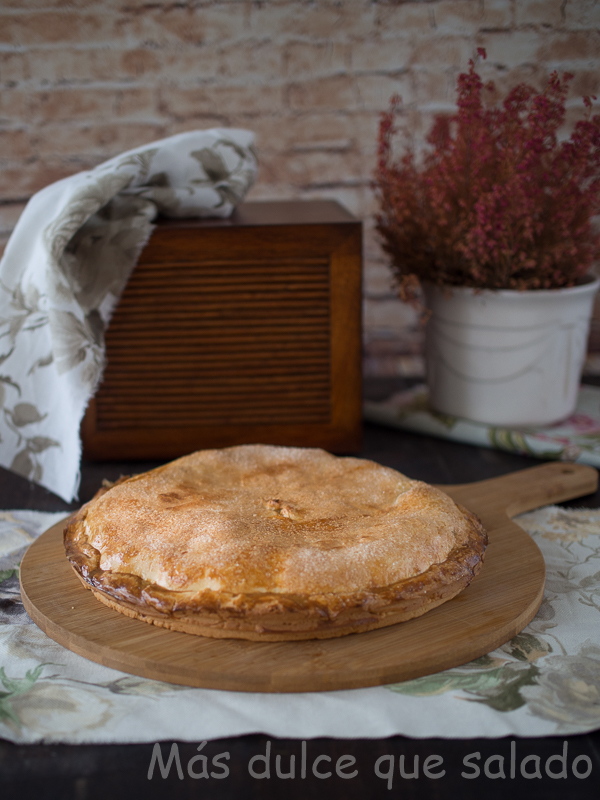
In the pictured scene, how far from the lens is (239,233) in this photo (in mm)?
1344

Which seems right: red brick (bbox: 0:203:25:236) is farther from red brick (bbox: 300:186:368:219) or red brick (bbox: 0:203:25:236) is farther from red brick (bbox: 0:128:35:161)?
red brick (bbox: 300:186:368:219)

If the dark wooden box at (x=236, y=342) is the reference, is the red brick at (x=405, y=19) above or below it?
above

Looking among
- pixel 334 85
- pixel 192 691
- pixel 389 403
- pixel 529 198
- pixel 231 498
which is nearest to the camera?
pixel 192 691

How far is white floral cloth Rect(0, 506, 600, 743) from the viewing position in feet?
2.21

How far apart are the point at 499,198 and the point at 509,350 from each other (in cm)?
29

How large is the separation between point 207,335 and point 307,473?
1.51 feet

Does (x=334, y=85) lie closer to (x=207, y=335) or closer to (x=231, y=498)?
(x=207, y=335)

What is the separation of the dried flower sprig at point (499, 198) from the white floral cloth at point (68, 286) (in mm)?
401

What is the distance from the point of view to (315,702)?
70cm

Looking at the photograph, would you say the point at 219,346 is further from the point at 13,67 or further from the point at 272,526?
the point at 13,67

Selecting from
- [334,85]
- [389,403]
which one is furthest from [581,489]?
[334,85]

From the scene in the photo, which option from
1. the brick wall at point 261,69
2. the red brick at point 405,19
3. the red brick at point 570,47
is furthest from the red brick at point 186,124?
the red brick at point 570,47

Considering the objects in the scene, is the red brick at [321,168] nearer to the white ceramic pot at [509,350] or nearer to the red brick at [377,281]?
the red brick at [377,281]

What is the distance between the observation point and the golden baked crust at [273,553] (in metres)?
0.74
